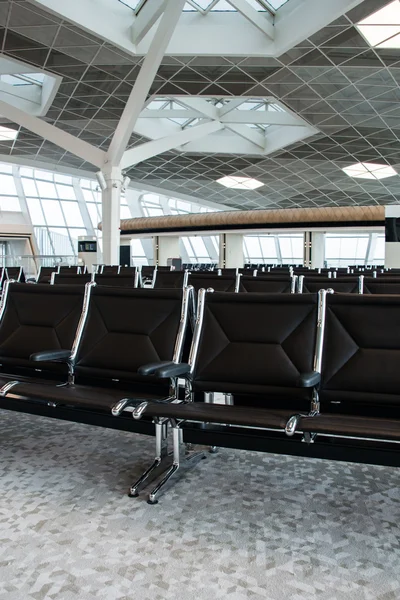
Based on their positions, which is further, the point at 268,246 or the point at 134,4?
the point at 268,246

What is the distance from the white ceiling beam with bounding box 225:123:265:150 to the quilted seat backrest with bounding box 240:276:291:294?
60.4 feet

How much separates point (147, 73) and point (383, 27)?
225 inches

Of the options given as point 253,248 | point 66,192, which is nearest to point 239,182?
point 253,248

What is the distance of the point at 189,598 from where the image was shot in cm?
195

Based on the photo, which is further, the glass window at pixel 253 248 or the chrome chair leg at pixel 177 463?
the glass window at pixel 253 248

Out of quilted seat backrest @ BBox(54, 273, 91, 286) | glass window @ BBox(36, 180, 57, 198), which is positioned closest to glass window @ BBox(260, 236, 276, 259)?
glass window @ BBox(36, 180, 57, 198)

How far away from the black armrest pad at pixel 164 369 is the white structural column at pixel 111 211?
1387 centimetres

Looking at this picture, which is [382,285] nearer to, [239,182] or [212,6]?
[212,6]

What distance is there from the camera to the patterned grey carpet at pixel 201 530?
2.03 meters

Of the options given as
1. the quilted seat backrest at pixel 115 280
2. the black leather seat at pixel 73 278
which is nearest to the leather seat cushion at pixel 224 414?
the black leather seat at pixel 73 278

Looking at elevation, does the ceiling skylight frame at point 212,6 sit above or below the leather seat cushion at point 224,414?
above

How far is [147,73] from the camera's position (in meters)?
12.3

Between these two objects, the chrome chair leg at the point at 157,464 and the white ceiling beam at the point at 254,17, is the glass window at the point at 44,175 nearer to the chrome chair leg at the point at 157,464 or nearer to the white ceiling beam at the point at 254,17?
the white ceiling beam at the point at 254,17

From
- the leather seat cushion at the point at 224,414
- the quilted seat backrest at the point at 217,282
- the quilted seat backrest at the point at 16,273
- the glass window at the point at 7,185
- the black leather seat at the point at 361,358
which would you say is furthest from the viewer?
the glass window at the point at 7,185
